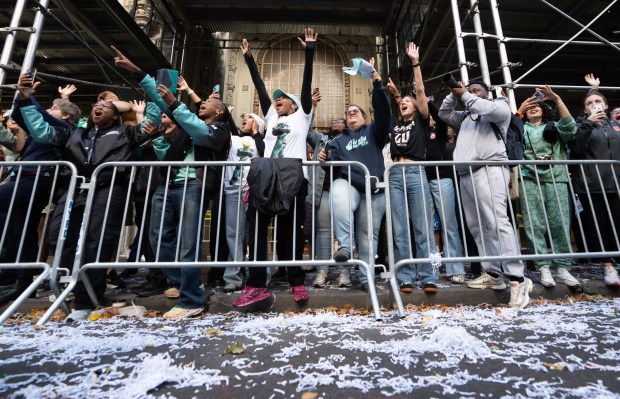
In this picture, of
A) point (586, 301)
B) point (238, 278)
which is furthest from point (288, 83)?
point (586, 301)

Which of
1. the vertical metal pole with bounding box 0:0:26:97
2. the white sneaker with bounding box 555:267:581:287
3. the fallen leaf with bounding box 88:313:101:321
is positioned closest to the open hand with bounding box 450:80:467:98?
the white sneaker with bounding box 555:267:581:287

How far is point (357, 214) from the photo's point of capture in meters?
3.55

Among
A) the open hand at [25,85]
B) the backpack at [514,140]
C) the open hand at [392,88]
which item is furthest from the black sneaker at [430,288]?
the open hand at [25,85]

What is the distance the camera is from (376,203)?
3441 mm

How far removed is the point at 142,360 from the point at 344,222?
2.16 metres

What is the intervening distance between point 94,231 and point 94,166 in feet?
2.34

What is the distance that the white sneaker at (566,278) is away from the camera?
3265 millimetres

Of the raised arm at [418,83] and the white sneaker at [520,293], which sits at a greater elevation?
the raised arm at [418,83]

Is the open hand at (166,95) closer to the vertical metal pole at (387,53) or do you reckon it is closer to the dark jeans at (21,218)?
the dark jeans at (21,218)

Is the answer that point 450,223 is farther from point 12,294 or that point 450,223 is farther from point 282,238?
point 12,294

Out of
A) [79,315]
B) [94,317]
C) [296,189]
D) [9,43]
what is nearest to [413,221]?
[296,189]

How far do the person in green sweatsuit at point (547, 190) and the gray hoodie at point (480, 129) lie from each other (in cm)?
48

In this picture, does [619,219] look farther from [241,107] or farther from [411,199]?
[241,107]

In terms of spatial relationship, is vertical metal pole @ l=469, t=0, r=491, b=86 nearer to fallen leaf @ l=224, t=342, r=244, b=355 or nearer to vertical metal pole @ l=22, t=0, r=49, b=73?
fallen leaf @ l=224, t=342, r=244, b=355
